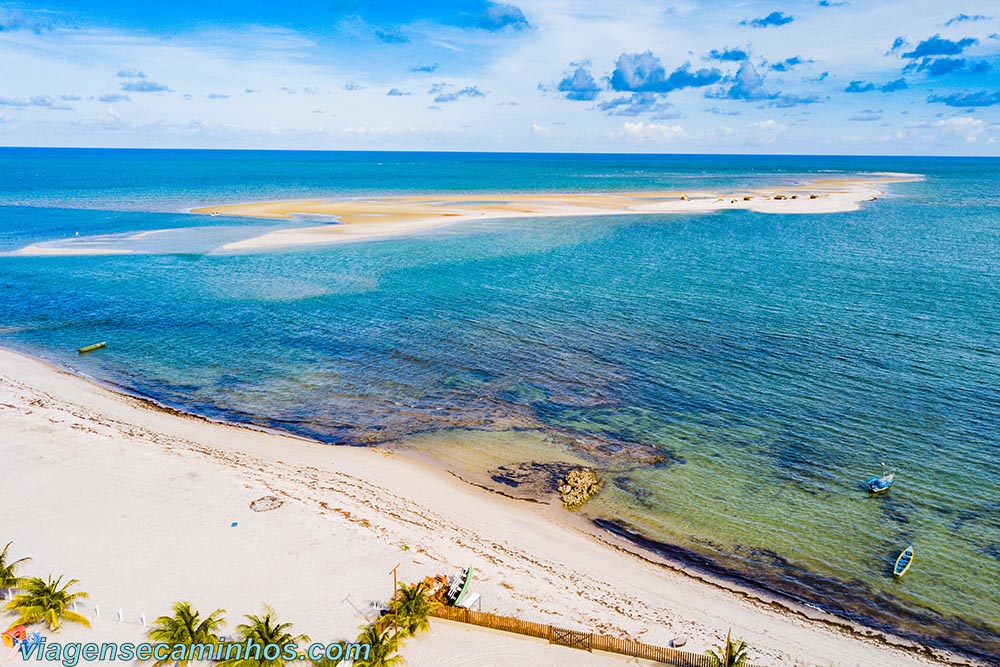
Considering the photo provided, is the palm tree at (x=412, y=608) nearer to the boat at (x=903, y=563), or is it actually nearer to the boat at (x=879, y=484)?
the boat at (x=903, y=563)

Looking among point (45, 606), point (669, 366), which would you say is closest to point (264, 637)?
point (45, 606)

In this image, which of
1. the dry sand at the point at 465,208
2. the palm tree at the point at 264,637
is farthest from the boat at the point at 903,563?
the dry sand at the point at 465,208

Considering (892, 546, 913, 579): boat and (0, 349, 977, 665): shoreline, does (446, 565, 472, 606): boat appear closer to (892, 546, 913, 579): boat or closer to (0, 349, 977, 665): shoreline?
(0, 349, 977, 665): shoreline

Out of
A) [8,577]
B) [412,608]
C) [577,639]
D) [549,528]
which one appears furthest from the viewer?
[549,528]

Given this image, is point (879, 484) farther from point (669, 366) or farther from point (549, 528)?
point (669, 366)

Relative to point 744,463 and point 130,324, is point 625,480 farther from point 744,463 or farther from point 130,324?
point 130,324

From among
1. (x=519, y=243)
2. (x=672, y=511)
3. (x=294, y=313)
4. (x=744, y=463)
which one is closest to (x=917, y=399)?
(x=744, y=463)
